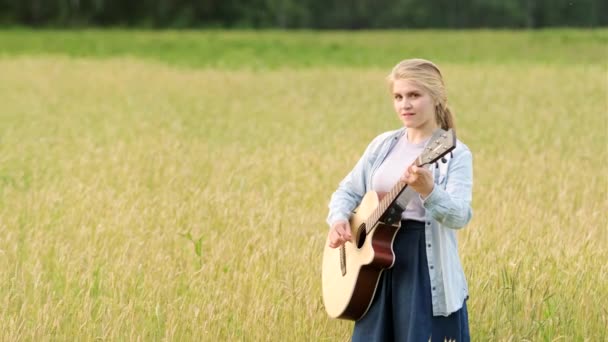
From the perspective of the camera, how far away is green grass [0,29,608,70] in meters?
28.6

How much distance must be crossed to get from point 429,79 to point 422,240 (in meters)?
0.54

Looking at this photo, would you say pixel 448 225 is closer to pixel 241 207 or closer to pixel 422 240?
pixel 422 240

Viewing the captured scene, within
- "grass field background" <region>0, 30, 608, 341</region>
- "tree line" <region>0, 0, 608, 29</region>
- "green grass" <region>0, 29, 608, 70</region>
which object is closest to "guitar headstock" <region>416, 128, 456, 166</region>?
"grass field background" <region>0, 30, 608, 341</region>

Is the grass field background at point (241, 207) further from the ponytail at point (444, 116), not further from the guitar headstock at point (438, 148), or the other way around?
the guitar headstock at point (438, 148)

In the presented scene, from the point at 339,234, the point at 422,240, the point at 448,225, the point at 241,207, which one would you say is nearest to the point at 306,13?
the point at 241,207

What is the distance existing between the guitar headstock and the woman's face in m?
0.30

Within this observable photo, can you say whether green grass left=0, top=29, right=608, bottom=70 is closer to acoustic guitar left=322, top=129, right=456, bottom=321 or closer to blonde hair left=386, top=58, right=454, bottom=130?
acoustic guitar left=322, top=129, right=456, bottom=321

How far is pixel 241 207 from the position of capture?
22.5 feet

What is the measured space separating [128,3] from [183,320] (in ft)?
167

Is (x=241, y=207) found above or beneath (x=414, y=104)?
beneath

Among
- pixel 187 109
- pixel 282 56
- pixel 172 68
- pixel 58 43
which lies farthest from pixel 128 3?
pixel 187 109

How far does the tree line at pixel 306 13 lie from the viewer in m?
51.5

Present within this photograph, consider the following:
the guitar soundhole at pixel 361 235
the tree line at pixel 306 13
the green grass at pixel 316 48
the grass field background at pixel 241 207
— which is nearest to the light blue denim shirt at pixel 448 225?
the guitar soundhole at pixel 361 235

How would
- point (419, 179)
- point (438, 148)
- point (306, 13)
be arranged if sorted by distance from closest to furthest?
1. point (438, 148)
2. point (419, 179)
3. point (306, 13)
